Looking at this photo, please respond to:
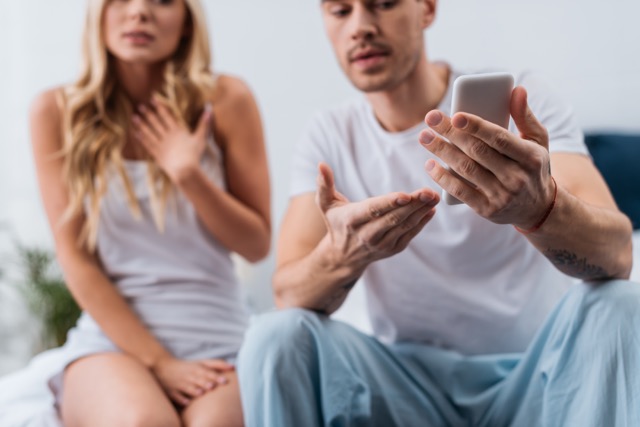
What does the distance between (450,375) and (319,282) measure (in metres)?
0.31

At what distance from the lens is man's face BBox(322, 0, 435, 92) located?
4.93 ft

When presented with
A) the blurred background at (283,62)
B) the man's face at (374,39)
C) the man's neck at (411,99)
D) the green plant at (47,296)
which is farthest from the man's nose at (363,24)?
the green plant at (47,296)

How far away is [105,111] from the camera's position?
182cm

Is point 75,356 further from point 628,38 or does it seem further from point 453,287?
point 628,38

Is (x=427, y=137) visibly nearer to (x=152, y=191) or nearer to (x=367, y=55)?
(x=367, y=55)

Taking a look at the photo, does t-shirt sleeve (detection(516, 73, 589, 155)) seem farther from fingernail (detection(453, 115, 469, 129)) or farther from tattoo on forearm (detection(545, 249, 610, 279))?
fingernail (detection(453, 115, 469, 129))

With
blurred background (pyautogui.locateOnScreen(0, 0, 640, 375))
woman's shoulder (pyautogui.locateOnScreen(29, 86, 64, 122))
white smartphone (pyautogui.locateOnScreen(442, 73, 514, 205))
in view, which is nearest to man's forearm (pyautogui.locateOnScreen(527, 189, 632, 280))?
white smartphone (pyautogui.locateOnScreen(442, 73, 514, 205))

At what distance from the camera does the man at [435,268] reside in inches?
42.8

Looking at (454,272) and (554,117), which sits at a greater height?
(554,117)

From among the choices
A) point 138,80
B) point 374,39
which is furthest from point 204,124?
point 374,39

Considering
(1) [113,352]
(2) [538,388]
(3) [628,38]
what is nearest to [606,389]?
(2) [538,388]

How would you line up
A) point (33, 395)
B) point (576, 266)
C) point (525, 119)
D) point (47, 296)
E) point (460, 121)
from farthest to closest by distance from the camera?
1. point (47, 296)
2. point (33, 395)
3. point (576, 266)
4. point (525, 119)
5. point (460, 121)

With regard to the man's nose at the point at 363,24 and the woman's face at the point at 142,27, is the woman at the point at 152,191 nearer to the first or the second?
the woman's face at the point at 142,27

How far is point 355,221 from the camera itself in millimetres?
1174
